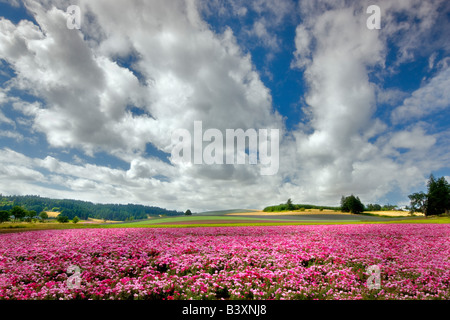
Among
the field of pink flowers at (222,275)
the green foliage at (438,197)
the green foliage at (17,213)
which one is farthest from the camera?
the green foliage at (438,197)

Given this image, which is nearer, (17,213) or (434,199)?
(17,213)

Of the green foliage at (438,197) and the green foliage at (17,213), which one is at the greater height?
the green foliage at (438,197)

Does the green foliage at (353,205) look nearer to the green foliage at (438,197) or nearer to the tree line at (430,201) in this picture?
the tree line at (430,201)

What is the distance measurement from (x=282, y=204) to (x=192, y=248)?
113 metres

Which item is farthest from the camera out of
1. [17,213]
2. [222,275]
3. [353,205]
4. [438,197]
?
[353,205]

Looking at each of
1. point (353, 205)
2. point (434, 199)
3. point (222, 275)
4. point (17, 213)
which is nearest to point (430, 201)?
point (434, 199)

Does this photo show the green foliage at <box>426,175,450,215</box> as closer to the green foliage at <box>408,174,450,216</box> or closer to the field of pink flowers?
the green foliage at <box>408,174,450,216</box>

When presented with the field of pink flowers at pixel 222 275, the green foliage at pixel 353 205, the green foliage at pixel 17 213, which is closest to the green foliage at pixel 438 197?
the green foliage at pixel 353 205

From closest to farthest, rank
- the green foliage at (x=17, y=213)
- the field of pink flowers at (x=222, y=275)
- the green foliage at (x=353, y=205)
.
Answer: the field of pink flowers at (x=222, y=275)
the green foliage at (x=17, y=213)
the green foliage at (x=353, y=205)

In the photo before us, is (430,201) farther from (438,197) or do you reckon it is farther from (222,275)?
(222,275)

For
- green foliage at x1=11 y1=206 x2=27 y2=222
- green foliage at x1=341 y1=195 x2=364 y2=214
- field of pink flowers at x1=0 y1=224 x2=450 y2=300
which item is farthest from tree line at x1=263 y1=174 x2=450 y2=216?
green foliage at x1=11 y1=206 x2=27 y2=222

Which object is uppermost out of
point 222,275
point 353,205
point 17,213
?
point 222,275

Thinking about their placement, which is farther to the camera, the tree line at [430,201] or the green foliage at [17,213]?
the tree line at [430,201]
